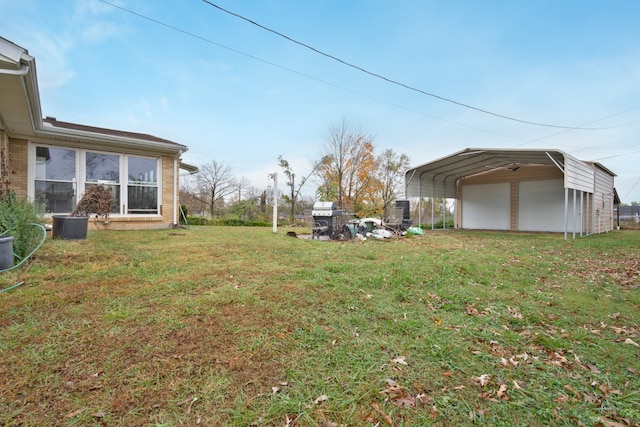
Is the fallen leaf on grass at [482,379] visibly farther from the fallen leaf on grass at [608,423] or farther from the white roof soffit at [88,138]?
the white roof soffit at [88,138]

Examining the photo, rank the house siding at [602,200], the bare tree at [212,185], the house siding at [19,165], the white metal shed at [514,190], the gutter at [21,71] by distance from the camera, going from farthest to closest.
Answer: the bare tree at [212,185] < the house siding at [602,200] < the white metal shed at [514,190] < the house siding at [19,165] < the gutter at [21,71]

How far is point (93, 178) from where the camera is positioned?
8195mm

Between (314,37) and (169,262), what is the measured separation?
6523 millimetres

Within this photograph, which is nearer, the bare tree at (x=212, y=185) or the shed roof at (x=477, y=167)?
the shed roof at (x=477, y=167)

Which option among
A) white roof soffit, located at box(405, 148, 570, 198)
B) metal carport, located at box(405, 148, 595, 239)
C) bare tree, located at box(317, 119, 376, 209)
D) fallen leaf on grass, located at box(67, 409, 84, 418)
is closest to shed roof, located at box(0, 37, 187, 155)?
fallen leaf on grass, located at box(67, 409, 84, 418)

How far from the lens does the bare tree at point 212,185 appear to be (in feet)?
83.8

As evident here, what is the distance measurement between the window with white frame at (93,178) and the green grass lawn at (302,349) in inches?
189

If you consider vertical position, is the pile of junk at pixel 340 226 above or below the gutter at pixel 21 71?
below

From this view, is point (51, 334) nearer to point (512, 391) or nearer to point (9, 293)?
point (9, 293)

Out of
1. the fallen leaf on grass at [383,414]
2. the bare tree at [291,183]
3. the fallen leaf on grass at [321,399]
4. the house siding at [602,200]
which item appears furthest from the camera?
the bare tree at [291,183]

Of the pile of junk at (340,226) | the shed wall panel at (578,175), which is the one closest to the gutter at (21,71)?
the pile of junk at (340,226)

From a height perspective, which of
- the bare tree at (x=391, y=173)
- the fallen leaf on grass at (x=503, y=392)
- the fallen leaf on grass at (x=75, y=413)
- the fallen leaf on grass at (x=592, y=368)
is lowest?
the fallen leaf on grass at (x=592, y=368)

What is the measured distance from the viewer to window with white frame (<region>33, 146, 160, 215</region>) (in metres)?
7.62

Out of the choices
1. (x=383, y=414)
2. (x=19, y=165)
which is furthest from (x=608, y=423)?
(x=19, y=165)
